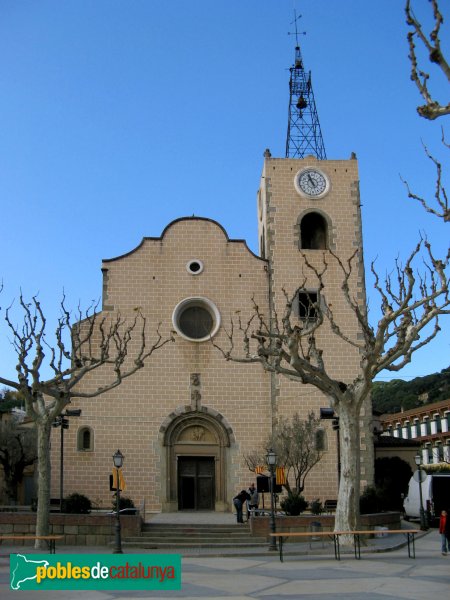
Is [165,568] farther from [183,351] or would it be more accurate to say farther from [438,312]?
[183,351]

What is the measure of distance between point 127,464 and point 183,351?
5.34 meters

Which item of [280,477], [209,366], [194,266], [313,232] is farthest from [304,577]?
[313,232]

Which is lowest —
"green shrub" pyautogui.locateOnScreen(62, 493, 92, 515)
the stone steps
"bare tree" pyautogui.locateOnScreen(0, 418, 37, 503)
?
the stone steps

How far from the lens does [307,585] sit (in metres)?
14.8

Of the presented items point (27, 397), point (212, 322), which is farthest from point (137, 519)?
point (212, 322)

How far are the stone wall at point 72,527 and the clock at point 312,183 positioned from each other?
18.3m

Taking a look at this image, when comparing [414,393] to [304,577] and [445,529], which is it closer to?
[445,529]

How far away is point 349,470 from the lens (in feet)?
72.6

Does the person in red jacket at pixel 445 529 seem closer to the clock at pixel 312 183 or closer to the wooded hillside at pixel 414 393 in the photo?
the clock at pixel 312 183

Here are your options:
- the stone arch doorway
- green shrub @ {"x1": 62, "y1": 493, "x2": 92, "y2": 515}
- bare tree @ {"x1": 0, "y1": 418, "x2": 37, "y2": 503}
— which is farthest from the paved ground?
bare tree @ {"x1": 0, "y1": 418, "x2": 37, "y2": 503}

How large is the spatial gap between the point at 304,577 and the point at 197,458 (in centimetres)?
1774

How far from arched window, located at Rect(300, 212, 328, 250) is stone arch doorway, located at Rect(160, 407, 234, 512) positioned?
366 inches

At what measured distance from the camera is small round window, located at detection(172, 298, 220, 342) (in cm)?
3447

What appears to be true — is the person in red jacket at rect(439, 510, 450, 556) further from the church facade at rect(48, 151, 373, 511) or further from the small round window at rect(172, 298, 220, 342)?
the small round window at rect(172, 298, 220, 342)
